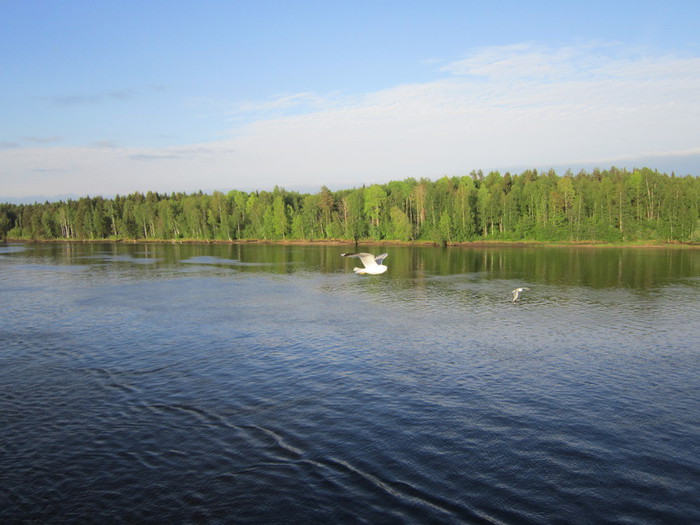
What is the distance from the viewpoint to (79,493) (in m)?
14.3

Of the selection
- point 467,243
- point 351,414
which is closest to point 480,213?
point 467,243

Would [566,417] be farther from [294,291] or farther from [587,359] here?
[294,291]

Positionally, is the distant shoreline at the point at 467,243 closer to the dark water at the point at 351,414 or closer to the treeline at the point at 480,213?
the treeline at the point at 480,213

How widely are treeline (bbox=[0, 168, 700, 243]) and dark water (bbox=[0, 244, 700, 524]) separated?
3763 inches

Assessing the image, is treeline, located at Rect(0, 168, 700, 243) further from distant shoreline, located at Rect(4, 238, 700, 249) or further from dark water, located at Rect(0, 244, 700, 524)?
dark water, located at Rect(0, 244, 700, 524)

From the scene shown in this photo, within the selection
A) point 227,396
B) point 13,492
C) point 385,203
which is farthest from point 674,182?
point 13,492

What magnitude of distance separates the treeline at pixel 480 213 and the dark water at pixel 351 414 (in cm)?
9557

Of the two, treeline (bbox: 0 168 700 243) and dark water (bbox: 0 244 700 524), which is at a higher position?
treeline (bbox: 0 168 700 243)

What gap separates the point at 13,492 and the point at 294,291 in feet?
134

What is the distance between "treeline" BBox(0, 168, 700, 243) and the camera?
126625mm

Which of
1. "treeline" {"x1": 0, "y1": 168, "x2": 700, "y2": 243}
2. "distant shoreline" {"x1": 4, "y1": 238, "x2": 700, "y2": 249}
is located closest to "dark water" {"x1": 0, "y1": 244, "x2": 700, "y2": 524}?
"distant shoreline" {"x1": 4, "y1": 238, "x2": 700, "y2": 249}

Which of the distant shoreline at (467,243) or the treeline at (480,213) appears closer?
the distant shoreline at (467,243)

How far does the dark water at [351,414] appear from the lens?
13.9 meters

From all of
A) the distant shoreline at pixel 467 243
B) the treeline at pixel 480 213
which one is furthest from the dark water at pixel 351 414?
the treeline at pixel 480 213
